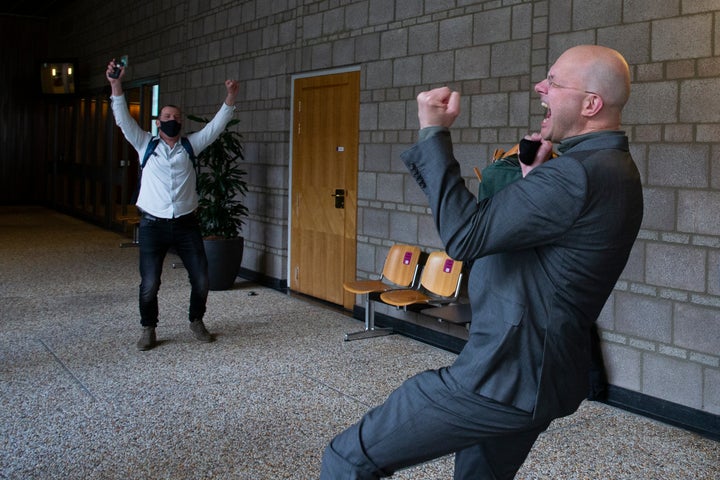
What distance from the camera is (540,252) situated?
143 cm

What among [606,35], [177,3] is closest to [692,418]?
[606,35]

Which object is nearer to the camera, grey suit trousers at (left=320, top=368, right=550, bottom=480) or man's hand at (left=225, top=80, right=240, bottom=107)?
grey suit trousers at (left=320, top=368, right=550, bottom=480)

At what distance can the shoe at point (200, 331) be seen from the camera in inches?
209

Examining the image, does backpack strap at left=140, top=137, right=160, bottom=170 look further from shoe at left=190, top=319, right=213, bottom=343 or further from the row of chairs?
the row of chairs

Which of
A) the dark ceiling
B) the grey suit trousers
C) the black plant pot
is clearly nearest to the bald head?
the grey suit trousers

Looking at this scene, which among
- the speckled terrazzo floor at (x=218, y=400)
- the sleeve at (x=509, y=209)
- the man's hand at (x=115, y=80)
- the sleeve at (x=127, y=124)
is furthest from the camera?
the sleeve at (x=127, y=124)

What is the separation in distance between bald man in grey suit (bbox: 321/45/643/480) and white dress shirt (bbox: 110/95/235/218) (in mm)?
3741

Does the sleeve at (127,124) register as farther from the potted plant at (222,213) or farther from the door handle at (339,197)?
the potted plant at (222,213)

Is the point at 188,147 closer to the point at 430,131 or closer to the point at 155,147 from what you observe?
the point at 155,147

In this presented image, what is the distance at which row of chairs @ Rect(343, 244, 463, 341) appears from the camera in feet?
16.9

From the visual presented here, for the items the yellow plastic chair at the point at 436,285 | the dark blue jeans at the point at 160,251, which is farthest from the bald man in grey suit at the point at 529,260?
the dark blue jeans at the point at 160,251

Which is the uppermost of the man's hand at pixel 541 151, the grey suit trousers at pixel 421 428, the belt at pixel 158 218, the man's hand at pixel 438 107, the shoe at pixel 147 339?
the man's hand at pixel 438 107

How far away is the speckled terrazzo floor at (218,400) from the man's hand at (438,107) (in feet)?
6.72

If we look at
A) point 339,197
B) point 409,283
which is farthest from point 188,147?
point 409,283
